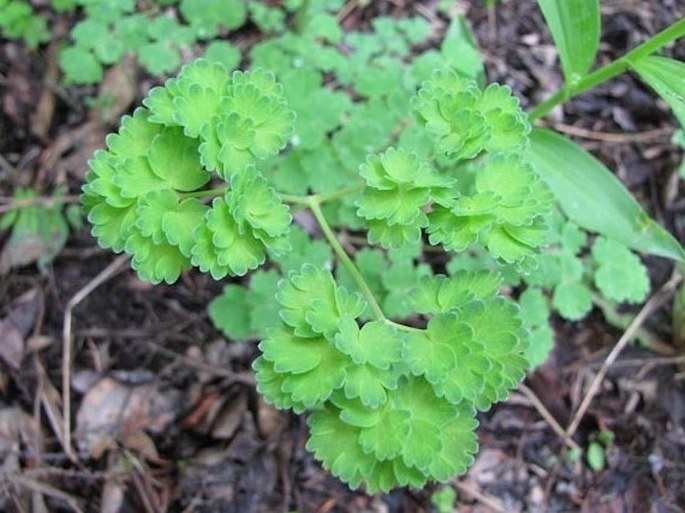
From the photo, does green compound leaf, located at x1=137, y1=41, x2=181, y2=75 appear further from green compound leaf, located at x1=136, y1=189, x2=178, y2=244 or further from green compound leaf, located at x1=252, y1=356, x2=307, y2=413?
green compound leaf, located at x1=252, y1=356, x2=307, y2=413

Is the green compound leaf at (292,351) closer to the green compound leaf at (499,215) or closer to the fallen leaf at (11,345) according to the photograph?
the green compound leaf at (499,215)

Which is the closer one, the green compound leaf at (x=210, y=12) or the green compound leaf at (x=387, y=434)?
the green compound leaf at (x=387, y=434)

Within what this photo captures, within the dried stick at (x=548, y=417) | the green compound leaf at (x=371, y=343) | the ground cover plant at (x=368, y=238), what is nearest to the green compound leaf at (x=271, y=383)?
the ground cover plant at (x=368, y=238)

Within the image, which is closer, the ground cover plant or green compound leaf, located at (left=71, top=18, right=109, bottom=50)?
the ground cover plant

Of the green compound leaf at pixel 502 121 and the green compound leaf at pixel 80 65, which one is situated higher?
the green compound leaf at pixel 502 121

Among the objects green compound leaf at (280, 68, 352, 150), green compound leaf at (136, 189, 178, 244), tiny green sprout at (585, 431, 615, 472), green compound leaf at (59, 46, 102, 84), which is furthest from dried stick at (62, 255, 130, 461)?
tiny green sprout at (585, 431, 615, 472)

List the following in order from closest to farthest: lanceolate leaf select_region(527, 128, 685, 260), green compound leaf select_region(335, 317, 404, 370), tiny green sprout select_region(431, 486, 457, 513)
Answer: green compound leaf select_region(335, 317, 404, 370), lanceolate leaf select_region(527, 128, 685, 260), tiny green sprout select_region(431, 486, 457, 513)
